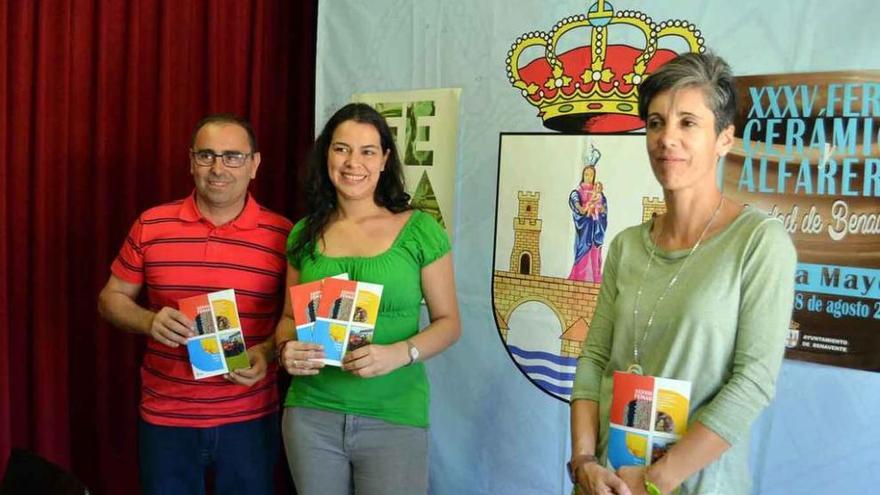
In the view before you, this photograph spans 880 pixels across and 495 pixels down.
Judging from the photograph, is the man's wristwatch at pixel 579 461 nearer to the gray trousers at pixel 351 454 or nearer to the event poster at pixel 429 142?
the gray trousers at pixel 351 454

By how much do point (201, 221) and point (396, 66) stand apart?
101 centimetres

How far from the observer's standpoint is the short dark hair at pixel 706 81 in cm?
137

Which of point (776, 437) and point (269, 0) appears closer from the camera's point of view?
point (776, 437)

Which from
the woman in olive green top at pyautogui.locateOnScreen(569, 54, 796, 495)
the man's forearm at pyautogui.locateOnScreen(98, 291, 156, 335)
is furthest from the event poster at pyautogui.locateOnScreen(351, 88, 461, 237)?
the woman in olive green top at pyautogui.locateOnScreen(569, 54, 796, 495)

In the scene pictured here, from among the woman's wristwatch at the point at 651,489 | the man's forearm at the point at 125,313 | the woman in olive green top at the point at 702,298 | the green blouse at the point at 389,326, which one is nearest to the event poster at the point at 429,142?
the green blouse at the point at 389,326

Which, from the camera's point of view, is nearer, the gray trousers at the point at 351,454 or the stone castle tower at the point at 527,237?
the gray trousers at the point at 351,454

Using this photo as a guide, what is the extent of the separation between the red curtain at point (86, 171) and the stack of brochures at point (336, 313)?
125 centimetres

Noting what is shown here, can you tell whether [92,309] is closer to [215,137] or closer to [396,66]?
[215,137]

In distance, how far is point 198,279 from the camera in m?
2.16

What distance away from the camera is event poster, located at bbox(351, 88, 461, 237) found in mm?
2580

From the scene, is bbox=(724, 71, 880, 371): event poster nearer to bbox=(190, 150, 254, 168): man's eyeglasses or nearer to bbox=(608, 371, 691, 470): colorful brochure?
bbox=(608, 371, 691, 470): colorful brochure

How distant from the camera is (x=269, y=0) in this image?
10.2 feet

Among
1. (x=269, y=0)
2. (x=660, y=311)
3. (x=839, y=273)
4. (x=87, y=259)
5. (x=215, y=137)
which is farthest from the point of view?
(x=269, y=0)

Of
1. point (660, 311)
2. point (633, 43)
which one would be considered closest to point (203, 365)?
point (660, 311)
